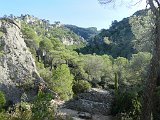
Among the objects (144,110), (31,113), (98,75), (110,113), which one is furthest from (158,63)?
(98,75)

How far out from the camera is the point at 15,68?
38000mm

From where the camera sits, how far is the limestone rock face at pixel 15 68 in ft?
114

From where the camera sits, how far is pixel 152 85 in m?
9.25

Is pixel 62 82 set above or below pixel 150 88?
below

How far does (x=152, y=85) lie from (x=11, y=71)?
29.7 metres

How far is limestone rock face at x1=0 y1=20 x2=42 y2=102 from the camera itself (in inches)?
1366

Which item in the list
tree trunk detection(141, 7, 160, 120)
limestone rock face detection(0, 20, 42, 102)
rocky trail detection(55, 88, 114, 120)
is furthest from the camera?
limestone rock face detection(0, 20, 42, 102)

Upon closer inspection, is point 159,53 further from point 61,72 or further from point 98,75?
point 98,75

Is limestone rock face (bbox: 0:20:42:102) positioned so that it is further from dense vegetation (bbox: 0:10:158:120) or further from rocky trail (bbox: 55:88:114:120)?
rocky trail (bbox: 55:88:114:120)

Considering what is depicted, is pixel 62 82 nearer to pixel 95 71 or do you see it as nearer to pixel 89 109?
pixel 89 109

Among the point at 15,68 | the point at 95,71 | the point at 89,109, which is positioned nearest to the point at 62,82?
the point at 15,68

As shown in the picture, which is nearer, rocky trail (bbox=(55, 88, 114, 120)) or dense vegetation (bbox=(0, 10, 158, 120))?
dense vegetation (bbox=(0, 10, 158, 120))

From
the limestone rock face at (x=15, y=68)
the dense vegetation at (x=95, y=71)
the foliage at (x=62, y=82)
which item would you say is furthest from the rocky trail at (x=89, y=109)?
the foliage at (x=62, y=82)

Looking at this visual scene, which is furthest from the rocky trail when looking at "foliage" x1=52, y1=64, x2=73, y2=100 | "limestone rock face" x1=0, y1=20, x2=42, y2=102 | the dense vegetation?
"foliage" x1=52, y1=64, x2=73, y2=100
